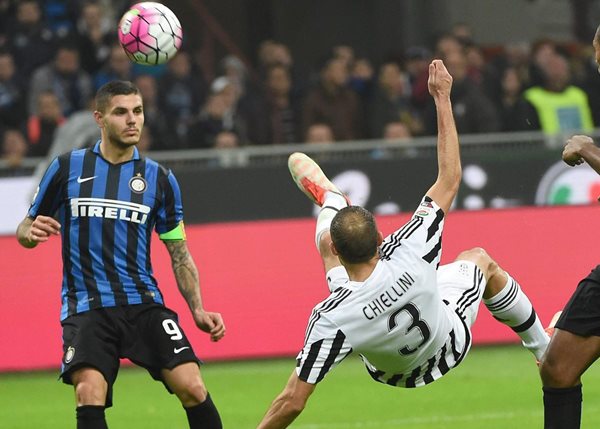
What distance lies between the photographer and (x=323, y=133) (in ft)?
50.7

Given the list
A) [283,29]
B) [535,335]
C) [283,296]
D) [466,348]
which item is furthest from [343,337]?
[283,29]

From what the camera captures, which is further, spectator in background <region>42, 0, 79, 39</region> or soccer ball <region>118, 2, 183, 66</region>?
spectator in background <region>42, 0, 79, 39</region>

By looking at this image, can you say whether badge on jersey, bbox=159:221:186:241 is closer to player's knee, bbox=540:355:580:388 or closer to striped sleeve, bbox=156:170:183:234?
striped sleeve, bbox=156:170:183:234

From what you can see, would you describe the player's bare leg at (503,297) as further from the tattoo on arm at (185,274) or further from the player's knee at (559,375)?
the tattoo on arm at (185,274)

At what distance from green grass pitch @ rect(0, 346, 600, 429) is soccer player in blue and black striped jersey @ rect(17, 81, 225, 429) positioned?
191 cm

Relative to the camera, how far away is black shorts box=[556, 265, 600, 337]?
22.3 ft

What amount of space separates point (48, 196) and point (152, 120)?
320 inches

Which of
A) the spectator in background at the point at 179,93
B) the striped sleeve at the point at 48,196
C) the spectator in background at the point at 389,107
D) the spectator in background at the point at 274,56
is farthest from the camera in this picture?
the spectator in background at the point at 274,56

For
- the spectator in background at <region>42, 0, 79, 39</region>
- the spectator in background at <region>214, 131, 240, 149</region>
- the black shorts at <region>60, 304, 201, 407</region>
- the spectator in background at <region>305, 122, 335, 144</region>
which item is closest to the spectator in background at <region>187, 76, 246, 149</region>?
Result: the spectator in background at <region>214, 131, 240, 149</region>

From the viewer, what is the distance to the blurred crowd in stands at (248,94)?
15.6 m

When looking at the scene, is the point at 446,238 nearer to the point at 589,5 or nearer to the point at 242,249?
the point at 242,249

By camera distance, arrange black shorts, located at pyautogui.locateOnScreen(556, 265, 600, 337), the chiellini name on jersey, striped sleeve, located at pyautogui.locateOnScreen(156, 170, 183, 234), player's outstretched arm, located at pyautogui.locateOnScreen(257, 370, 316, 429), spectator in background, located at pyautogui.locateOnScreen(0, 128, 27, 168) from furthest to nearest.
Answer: spectator in background, located at pyautogui.locateOnScreen(0, 128, 27, 168) → striped sleeve, located at pyautogui.locateOnScreen(156, 170, 183, 234) → black shorts, located at pyautogui.locateOnScreen(556, 265, 600, 337) → the chiellini name on jersey → player's outstretched arm, located at pyautogui.locateOnScreen(257, 370, 316, 429)

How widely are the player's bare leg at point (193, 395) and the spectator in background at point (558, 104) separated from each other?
940 centimetres

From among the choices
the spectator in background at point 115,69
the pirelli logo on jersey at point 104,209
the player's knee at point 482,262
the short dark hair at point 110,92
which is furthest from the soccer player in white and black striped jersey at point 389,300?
the spectator in background at point 115,69
